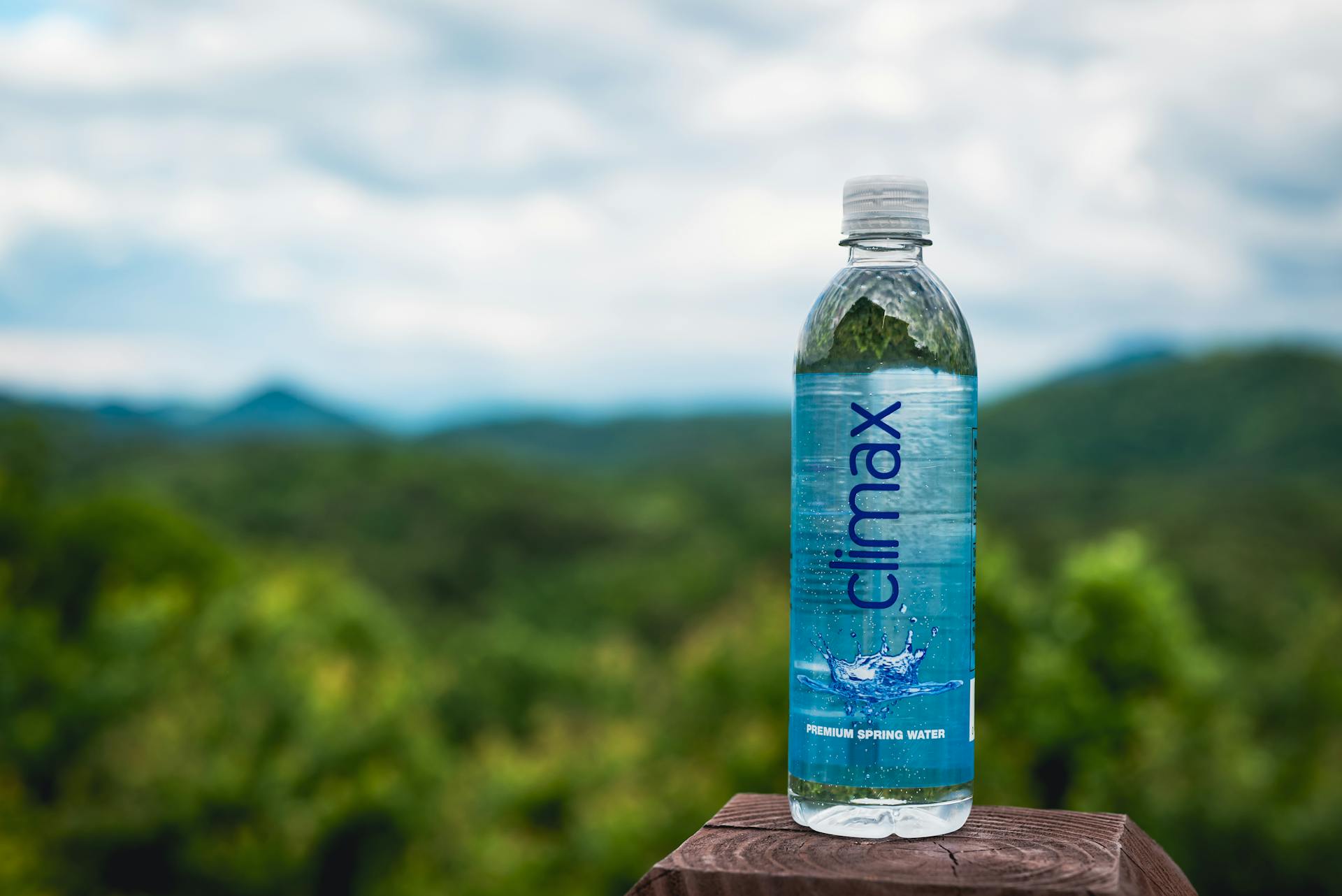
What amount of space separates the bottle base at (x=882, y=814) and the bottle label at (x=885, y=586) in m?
Result: 0.06

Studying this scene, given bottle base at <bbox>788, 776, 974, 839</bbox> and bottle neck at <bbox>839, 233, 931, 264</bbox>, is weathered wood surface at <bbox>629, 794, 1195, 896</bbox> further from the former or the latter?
bottle neck at <bbox>839, 233, 931, 264</bbox>

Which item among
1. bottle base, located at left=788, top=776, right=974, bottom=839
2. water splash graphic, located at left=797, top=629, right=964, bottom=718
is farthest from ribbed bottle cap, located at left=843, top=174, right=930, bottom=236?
bottle base, located at left=788, top=776, right=974, bottom=839

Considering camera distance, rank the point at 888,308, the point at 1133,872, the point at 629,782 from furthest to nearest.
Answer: the point at 629,782 < the point at 888,308 < the point at 1133,872

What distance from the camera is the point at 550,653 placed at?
59.8 metres

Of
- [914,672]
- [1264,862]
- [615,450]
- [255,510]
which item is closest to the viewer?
[914,672]

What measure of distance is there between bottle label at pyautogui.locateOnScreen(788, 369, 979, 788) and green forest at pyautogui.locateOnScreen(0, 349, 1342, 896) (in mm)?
16568

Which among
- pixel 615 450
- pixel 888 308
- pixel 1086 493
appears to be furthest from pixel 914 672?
pixel 615 450

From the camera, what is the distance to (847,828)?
2.69m

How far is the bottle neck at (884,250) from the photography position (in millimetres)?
2871

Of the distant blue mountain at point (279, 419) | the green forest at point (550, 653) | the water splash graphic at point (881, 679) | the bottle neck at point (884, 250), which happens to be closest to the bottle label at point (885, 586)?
the water splash graphic at point (881, 679)

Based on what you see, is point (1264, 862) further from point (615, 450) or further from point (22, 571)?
point (615, 450)

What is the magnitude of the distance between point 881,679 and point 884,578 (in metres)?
0.21

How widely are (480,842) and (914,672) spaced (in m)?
38.3

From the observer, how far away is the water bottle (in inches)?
103
